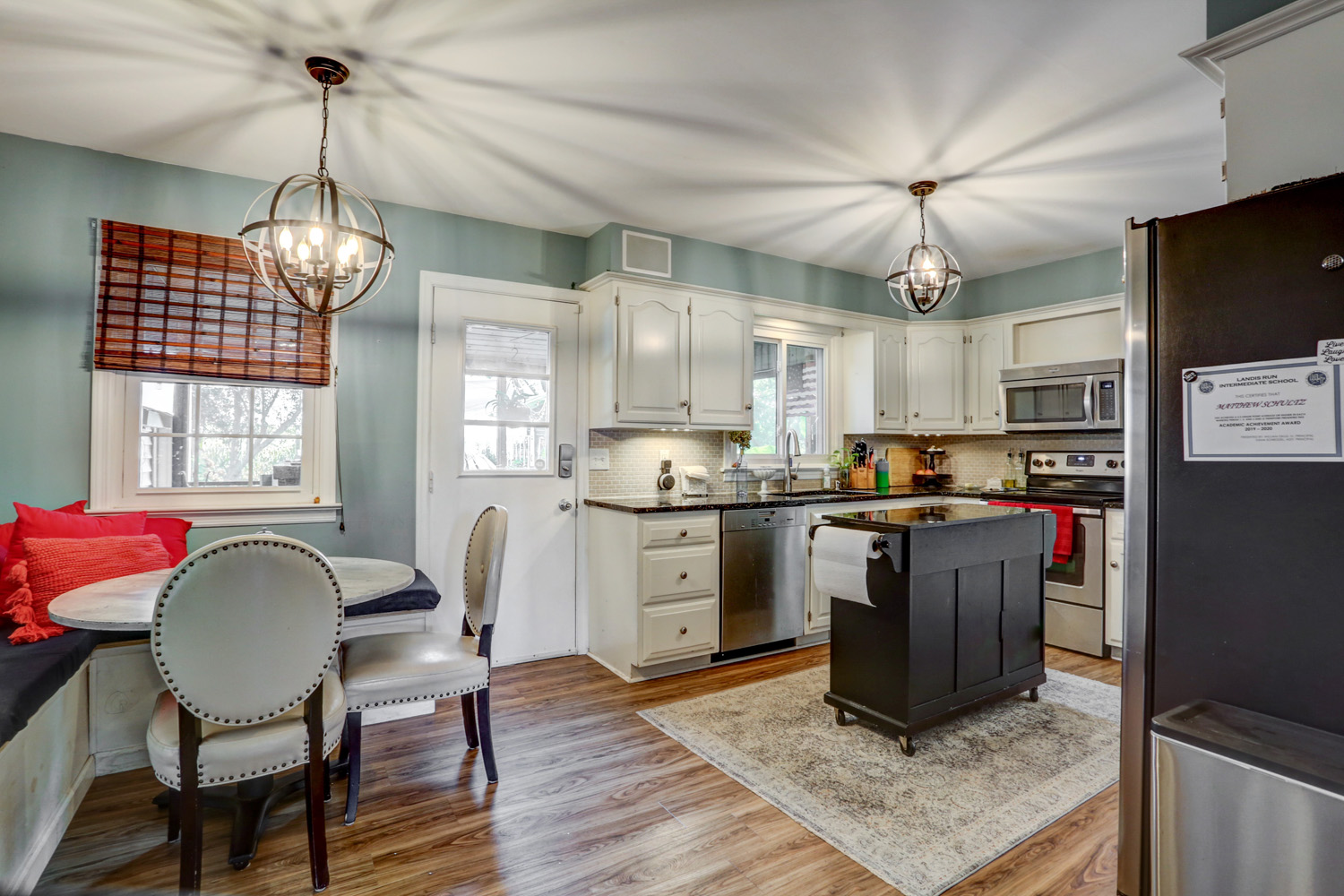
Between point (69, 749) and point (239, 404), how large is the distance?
155 centimetres

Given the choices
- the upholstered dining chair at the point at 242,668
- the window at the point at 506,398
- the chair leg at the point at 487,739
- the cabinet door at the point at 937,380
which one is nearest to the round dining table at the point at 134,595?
the upholstered dining chair at the point at 242,668

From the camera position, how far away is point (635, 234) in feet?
12.6

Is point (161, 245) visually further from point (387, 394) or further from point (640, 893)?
point (640, 893)

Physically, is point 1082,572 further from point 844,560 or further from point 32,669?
point 32,669

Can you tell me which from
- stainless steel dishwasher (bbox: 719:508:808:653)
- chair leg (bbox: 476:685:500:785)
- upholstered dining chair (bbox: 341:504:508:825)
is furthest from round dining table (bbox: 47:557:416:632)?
stainless steel dishwasher (bbox: 719:508:808:653)

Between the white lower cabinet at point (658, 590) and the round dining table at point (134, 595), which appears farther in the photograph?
the white lower cabinet at point (658, 590)

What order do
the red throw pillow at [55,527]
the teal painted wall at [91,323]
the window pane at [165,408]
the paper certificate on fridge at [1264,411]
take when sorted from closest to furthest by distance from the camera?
1. the paper certificate on fridge at [1264,411]
2. the red throw pillow at [55,527]
3. the teal painted wall at [91,323]
4. the window pane at [165,408]

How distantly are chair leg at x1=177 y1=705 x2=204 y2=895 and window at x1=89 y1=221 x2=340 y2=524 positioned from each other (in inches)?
65.6

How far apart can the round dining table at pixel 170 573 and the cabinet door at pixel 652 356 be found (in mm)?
1732

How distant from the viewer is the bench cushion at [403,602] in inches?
111

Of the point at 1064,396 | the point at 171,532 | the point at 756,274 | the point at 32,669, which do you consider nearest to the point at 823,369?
the point at 756,274

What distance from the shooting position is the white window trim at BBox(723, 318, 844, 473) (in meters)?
4.64

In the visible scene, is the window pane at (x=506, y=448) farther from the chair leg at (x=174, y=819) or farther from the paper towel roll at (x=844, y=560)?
the chair leg at (x=174, y=819)

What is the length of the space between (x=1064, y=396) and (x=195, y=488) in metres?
5.06
